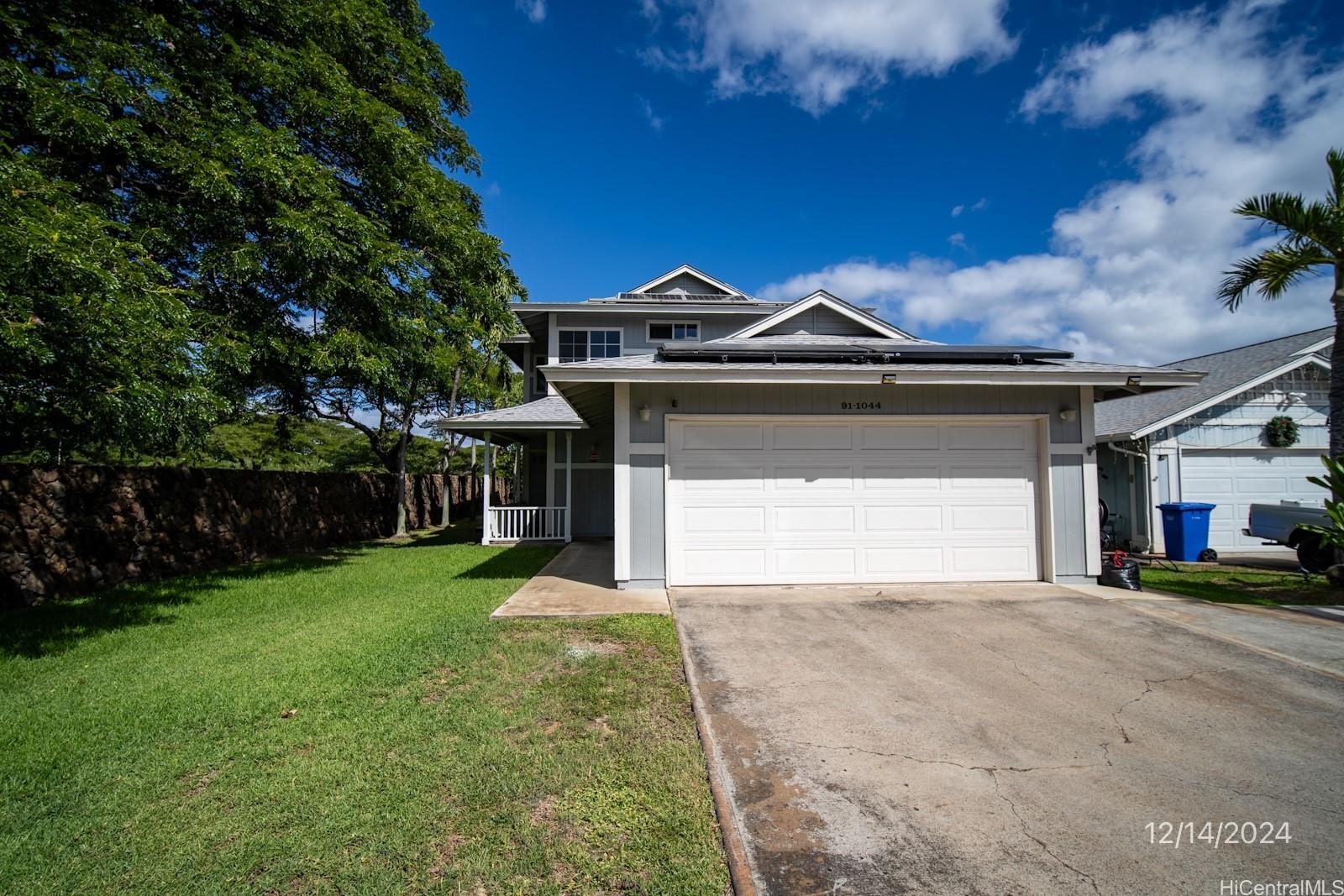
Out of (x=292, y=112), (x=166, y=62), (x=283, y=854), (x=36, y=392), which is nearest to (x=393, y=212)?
(x=292, y=112)

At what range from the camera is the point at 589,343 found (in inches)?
631

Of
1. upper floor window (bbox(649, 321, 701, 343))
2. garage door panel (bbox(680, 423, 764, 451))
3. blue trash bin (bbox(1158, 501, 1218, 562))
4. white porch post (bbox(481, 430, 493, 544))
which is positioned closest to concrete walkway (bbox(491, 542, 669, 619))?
garage door panel (bbox(680, 423, 764, 451))

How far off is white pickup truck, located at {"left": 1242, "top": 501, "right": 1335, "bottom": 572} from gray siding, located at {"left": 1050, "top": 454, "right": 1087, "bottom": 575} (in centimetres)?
395

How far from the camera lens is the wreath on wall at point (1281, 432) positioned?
12141mm

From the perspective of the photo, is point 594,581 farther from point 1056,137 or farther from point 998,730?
point 1056,137

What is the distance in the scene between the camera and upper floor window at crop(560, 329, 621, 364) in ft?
52.5

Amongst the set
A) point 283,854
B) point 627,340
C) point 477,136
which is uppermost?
point 477,136

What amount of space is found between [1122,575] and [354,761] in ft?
29.7

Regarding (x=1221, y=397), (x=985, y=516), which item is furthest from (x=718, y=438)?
(x=1221, y=397)

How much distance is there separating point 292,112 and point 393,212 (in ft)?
6.81

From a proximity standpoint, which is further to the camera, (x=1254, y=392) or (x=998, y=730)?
(x=1254, y=392)

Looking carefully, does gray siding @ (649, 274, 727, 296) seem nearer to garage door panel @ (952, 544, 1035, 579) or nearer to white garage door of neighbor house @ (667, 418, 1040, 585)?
white garage door of neighbor house @ (667, 418, 1040, 585)

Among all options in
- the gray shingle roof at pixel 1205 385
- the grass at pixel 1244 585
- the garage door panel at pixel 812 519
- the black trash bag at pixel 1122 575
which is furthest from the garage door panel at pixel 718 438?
the gray shingle roof at pixel 1205 385

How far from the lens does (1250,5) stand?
8766mm
